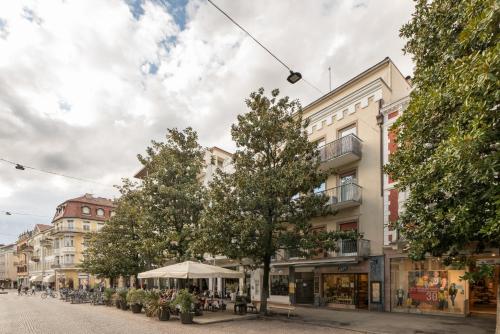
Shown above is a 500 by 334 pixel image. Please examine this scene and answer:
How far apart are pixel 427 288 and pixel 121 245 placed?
69.4 feet

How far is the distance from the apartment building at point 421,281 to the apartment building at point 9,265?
345 feet

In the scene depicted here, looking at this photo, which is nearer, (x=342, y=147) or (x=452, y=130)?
(x=452, y=130)

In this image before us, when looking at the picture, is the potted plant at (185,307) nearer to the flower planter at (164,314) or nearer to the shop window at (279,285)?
the flower planter at (164,314)

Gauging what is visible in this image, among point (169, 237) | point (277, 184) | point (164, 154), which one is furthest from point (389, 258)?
point (164, 154)

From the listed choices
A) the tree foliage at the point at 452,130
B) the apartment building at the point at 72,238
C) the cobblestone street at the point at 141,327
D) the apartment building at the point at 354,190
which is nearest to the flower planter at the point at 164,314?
the cobblestone street at the point at 141,327

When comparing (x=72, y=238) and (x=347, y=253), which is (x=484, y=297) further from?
(x=72, y=238)

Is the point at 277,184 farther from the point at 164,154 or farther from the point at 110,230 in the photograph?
the point at 110,230

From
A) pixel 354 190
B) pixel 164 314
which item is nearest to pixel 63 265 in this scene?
pixel 164 314

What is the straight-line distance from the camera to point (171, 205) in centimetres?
2053

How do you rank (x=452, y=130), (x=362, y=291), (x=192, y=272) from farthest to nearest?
1. (x=362, y=291)
2. (x=192, y=272)
3. (x=452, y=130)

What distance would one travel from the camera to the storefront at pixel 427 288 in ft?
48.7

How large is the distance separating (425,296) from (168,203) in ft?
49.5

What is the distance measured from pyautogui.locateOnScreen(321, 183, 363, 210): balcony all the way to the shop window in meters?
7.11

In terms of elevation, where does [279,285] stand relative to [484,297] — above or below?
below
